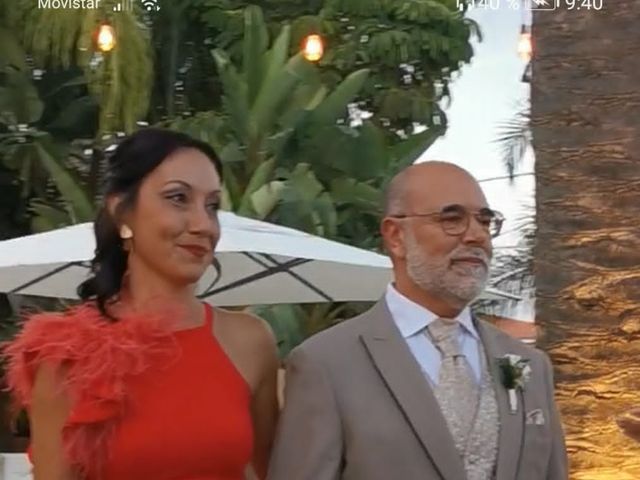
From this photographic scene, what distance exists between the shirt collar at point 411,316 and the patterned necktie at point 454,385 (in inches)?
0.7

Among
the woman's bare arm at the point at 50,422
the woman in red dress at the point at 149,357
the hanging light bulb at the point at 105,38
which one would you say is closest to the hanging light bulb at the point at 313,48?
the hanging light bulb at the point at 105,38

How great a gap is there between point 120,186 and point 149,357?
0.39 m

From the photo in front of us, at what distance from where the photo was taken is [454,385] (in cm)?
277

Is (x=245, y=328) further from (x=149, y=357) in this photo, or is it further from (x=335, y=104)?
(x=335, y=104)

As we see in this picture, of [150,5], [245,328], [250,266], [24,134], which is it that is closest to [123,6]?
[24,134]

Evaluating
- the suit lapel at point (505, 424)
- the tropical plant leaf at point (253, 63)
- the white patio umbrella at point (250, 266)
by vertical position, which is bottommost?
the white patio umbrella at point (250, 266)

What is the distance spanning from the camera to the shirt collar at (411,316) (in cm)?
283

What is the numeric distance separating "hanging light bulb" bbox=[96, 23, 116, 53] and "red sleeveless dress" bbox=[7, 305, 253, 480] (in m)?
9.82

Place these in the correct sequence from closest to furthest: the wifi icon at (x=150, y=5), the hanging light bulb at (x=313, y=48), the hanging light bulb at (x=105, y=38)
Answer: the hanging light bulb at (x=105, y=38) → the hanging light bulb at (x=313, y=48) → the wifi icon at (x=150, y=5)

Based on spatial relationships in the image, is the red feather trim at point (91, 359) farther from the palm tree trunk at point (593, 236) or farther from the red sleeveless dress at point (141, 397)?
the palm tree trunk at point (593, 236)

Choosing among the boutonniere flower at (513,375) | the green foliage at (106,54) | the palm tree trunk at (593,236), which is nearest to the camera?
the boutonniere flower at (513,375)

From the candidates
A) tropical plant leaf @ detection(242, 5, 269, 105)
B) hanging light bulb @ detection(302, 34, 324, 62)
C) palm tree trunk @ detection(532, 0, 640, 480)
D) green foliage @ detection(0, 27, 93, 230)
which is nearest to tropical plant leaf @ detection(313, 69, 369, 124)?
tropical plant leaf @ detection(242, 5, 269, 105)

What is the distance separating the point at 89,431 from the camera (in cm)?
268

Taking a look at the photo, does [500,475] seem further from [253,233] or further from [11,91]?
[11,91]
